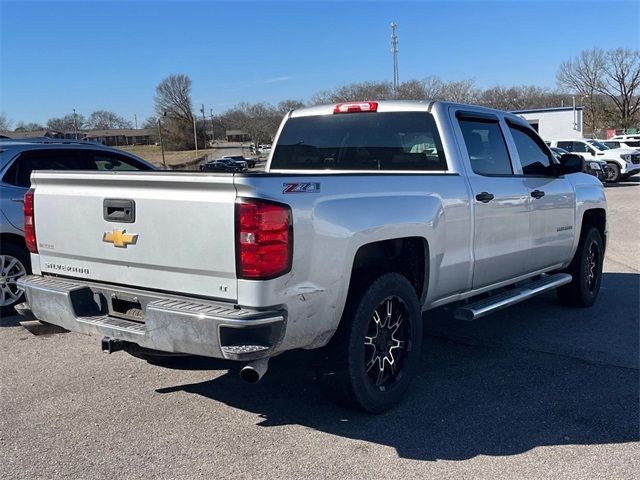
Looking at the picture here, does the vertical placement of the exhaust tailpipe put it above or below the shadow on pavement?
above

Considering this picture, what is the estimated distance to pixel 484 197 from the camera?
16.3 feet

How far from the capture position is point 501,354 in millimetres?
5496

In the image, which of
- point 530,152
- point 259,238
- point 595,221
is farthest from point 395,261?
point 595,221

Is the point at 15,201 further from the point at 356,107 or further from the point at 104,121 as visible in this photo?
the point at 104,121

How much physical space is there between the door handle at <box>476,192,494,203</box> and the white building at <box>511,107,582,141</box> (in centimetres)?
4472

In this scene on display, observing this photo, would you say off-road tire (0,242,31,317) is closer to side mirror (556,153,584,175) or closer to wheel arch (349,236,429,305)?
wheel arch (349,236,429,305)

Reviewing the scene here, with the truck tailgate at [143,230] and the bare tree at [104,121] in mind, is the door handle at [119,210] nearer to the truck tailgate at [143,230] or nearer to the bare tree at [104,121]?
the truck tailgate at [143,230]

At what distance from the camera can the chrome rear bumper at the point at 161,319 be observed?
3279 mm

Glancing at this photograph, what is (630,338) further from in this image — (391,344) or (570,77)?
(570,77)

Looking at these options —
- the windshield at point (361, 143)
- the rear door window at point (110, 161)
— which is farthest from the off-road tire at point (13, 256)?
the windshield at point (361, 143)

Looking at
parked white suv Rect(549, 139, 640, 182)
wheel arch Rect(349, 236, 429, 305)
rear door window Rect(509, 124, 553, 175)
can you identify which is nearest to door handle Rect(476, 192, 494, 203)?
wheel arch Rect(349, 236, 429, 305)

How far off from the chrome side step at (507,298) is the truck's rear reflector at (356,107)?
1844 millimetres

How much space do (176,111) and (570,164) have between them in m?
88.8

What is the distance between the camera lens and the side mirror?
6104 mm
